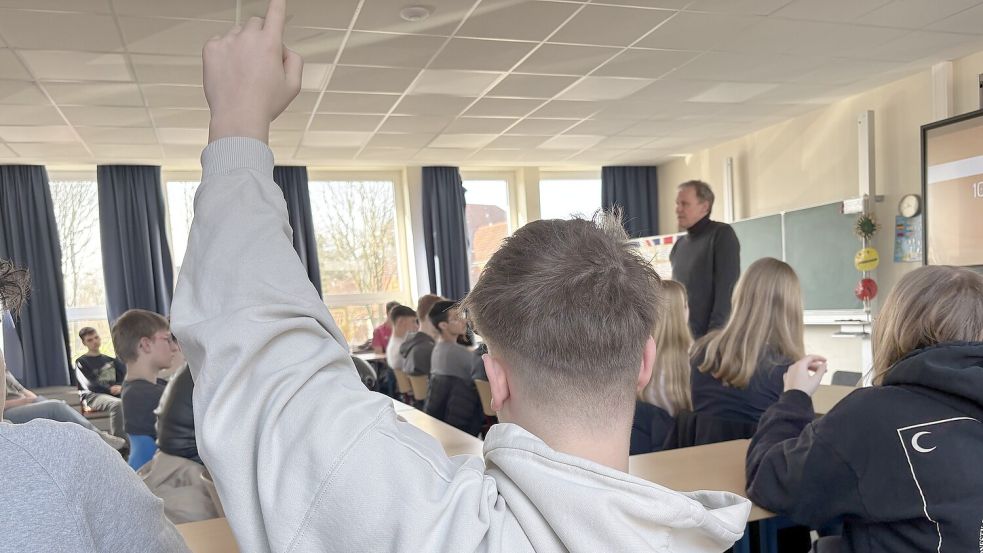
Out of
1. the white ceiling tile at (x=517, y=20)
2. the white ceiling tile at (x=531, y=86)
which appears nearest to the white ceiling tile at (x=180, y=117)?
the white ceiling tile at (x=531, y=86)

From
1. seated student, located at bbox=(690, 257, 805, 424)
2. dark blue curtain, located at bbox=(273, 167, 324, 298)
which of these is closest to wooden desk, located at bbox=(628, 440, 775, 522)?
seated student, located at bbox=(690, 257, 805, 424)

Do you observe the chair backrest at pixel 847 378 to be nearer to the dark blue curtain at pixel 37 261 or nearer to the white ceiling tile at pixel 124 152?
the white ceiling tile at pixel 124 152

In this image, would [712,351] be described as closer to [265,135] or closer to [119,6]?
[265,135]

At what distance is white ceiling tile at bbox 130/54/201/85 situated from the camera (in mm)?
3934

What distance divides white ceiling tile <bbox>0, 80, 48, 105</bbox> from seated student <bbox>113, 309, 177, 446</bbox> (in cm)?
242

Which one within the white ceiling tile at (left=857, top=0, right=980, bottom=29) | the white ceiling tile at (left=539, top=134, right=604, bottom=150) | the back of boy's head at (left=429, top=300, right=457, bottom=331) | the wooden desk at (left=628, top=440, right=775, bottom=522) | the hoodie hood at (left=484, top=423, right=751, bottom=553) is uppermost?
the white ceiling tile at (left=857, top=0, right=980, bottom=29)

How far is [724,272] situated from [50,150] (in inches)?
235

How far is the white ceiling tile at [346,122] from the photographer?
17.9 feet

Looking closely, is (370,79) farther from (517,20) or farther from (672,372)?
(672,372)

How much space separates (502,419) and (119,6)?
3452 millimetres

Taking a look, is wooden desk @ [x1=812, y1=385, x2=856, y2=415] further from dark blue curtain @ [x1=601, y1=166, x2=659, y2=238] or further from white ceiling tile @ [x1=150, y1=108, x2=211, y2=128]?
dark blue curtain @ [x1=601, y1=166, x2=659, y2=238]

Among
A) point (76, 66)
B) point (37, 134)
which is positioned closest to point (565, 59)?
point (76, 66)

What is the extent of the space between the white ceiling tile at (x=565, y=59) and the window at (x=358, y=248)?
3.95m

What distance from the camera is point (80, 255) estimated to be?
282 inches
